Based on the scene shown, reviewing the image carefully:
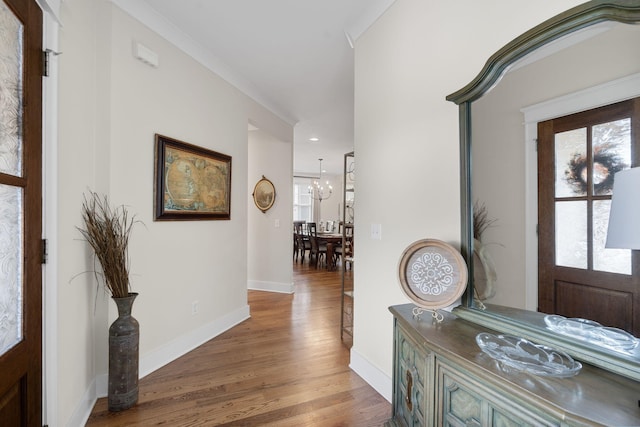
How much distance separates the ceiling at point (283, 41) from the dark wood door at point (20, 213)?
1.28 meters

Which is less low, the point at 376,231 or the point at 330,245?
the point at 376,231

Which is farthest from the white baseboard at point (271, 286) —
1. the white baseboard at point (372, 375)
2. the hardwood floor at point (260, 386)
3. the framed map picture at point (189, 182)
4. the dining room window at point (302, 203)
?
the dining room window at point (302, 203)

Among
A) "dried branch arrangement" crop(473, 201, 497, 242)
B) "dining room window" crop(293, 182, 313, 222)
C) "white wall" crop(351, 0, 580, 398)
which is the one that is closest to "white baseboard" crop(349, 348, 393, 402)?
"white wall" crop(351, 0, 580, 398)

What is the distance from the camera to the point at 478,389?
986 millimetres

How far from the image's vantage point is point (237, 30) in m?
2.51

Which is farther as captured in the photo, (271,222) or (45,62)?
(271,222)

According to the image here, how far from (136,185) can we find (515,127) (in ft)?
8.14

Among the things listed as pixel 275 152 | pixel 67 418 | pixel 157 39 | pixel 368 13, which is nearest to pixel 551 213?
pixel 368 13

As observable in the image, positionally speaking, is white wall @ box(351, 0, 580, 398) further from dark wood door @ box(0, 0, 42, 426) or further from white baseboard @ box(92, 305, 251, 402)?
dark wood door @ box(0, 0, 42, 426)

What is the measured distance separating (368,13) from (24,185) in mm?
2364

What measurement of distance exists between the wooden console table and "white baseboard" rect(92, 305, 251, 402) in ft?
6.48

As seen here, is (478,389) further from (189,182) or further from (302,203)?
(302,203)

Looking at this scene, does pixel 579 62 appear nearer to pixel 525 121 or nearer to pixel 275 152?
pixel 525 121

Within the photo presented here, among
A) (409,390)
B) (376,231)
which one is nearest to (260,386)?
(409,390)
